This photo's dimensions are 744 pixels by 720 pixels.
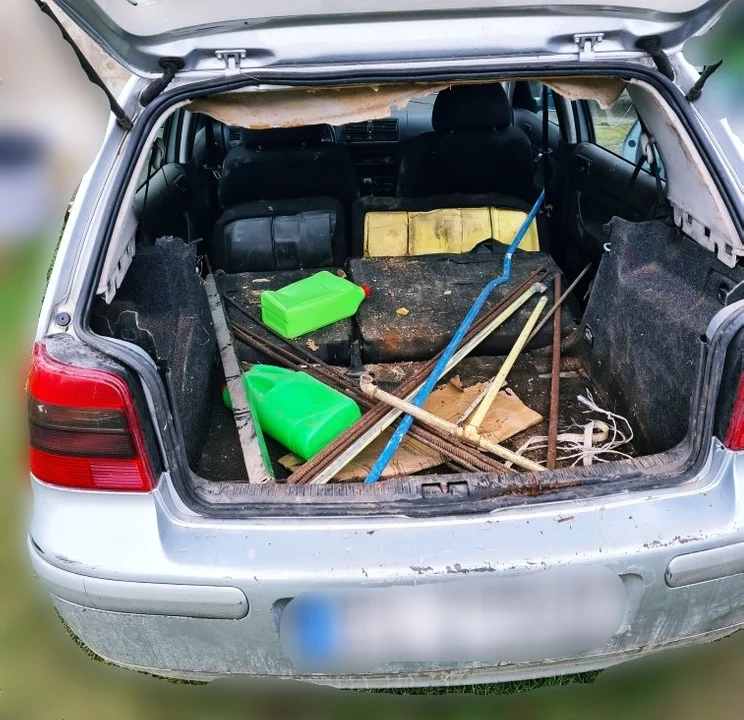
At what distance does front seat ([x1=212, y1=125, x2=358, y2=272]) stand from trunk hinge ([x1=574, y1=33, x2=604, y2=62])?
156 cm

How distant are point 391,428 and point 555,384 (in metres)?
0.59

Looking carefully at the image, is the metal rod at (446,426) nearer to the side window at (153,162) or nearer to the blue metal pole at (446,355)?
the blue metal pole at (446,355)

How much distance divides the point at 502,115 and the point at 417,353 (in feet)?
4.99

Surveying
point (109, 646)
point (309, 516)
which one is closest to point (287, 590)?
point (309, 516)

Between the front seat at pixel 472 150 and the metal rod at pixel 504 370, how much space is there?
1045 mm

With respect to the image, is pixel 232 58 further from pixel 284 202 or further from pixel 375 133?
pixel 375 133

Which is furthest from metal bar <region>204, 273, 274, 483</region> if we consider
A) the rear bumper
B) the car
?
the rear bumper

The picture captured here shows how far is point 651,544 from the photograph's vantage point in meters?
1.35

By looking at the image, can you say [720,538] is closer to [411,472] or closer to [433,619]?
[433,619]

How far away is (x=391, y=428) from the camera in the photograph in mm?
2127

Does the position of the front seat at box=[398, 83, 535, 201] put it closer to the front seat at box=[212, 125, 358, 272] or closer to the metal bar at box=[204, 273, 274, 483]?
the front seat at box=[212, 125, 358, 272]

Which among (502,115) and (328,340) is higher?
(502,115)

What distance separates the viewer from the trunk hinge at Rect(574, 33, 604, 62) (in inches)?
65.1

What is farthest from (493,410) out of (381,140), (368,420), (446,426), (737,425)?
(381,140)
